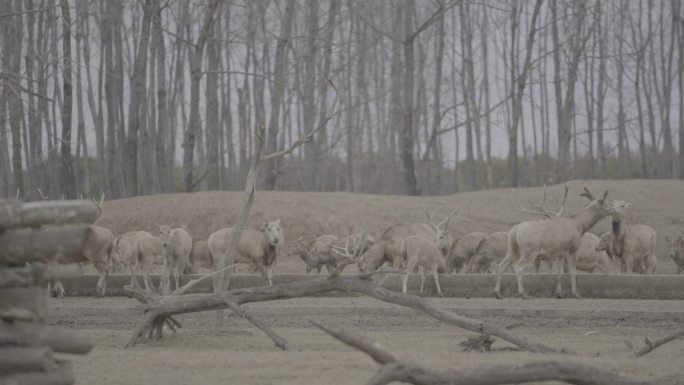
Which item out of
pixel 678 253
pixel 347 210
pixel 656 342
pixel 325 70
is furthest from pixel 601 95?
pixel 656 342

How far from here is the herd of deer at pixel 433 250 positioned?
21.7 m

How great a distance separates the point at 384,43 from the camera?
5488 cm

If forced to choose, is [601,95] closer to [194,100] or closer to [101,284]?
[194,100]

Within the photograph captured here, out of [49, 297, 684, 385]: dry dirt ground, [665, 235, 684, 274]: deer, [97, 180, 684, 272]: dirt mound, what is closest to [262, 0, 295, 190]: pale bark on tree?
[97, 180, 684, 272]: dirt mound

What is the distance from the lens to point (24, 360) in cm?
845

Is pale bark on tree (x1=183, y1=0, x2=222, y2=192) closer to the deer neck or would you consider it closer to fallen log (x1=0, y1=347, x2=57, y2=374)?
the deer neck

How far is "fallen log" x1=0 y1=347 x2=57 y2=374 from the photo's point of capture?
27.4 ft

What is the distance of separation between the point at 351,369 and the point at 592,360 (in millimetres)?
2444

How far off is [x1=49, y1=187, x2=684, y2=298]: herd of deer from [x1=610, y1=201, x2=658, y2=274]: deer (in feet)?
0.07

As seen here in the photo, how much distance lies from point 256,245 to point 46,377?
629 inches

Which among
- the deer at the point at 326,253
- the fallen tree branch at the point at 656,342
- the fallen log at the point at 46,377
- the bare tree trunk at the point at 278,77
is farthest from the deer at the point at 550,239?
the bare tree trunk at the point at 278,77

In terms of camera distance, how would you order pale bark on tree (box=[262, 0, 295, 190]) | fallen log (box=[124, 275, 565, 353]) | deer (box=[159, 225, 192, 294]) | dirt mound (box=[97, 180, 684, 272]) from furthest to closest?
pale bark on tree (box=[262, 0, 295, 190]) < dirt mound (box=[97, 180, 684, 272]) < deer (box=[159, 225, 192, 294]) < fallen log (box=[124, 275, 565, 353])

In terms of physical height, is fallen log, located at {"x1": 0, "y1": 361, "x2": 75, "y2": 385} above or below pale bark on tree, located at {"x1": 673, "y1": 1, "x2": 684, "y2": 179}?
below

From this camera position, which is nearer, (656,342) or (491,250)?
(656,342)
